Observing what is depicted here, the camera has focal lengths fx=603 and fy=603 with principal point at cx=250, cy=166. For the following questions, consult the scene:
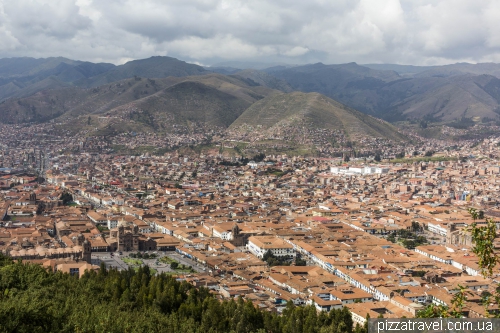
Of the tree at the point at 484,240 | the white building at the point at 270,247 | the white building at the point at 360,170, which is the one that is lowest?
the white building at the point at 270,247

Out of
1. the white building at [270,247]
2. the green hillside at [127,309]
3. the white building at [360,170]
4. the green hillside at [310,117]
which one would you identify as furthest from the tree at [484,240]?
the green hillside at [310,117]

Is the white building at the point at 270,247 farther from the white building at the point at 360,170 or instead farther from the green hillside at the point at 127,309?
the white building at the point at 360,170

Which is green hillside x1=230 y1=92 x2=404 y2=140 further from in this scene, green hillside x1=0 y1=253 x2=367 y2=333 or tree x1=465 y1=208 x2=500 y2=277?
tree x1=465 y1=208 x2=500 y2=277

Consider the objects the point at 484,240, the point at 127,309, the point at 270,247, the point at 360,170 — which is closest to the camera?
the point at 484,240

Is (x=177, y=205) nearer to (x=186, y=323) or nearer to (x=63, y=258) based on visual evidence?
(x=63, y=258)

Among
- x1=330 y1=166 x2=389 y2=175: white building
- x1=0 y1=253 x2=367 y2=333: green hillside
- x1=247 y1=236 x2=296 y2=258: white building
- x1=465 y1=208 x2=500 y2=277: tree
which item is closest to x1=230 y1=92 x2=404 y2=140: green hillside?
x1=330 y1=166 x2=389 y2=175: white building

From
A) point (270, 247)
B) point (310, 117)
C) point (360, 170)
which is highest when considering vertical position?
point (310, 117)

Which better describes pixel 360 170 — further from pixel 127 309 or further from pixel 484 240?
pixel 484 240

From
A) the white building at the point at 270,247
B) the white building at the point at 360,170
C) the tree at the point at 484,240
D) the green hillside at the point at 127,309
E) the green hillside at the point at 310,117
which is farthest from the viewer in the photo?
the green hillside at the point at 310,117

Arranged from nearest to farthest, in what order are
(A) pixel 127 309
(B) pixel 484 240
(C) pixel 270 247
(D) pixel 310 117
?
(B) pixel 484 240
(A) pixel 127 309
(C) pixel 270 247
(D) pixel 310 117

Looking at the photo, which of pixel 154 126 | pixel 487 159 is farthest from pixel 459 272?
pixel 154 126

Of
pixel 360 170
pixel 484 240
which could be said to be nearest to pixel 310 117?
pixel 360 170

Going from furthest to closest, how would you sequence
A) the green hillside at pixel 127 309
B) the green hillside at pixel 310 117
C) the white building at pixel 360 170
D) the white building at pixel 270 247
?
the green hillside at pixel 310 117, the white building at pixel 360 170, the white building at pixel 270 247, the green hillside at pixel 127 309
